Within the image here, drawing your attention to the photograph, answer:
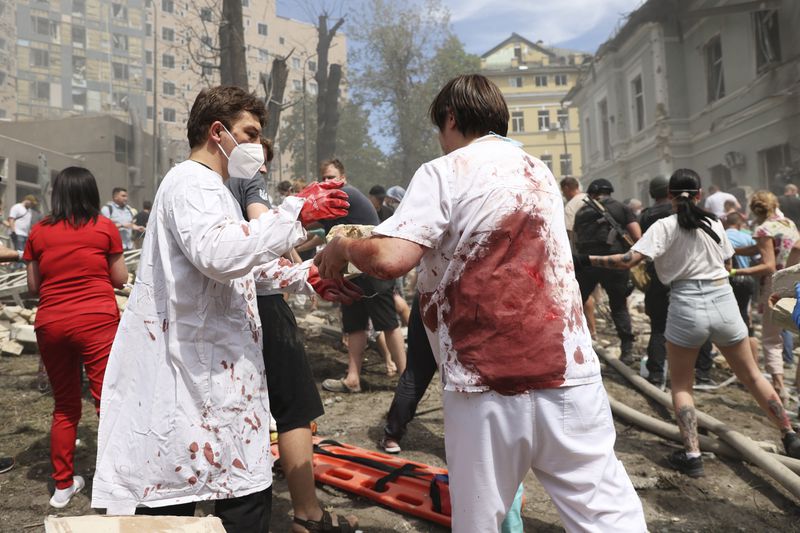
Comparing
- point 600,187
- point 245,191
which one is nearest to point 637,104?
point 600,187

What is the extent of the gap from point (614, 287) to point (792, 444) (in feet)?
9.43

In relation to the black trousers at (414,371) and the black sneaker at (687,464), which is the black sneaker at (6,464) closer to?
the black trousers at (414,371)

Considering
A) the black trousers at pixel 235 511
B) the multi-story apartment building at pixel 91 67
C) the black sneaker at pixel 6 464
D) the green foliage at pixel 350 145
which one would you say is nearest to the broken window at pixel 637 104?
the multi-story apartment building at pixel 91 67

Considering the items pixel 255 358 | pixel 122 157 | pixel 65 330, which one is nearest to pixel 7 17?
pixel 122 157

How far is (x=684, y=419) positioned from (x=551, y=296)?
2492mm

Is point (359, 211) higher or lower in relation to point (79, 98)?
lower

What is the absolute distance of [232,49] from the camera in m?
9.30

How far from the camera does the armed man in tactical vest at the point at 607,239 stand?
20.8ft

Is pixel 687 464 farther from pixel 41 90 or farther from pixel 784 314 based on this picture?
pixel 41 90

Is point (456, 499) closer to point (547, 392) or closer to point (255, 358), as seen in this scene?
point (547, 392)

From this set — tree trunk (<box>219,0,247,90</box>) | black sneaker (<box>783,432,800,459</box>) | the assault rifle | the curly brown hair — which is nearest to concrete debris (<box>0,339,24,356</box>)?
tree trunk (<box>219,0,247,90</box>)

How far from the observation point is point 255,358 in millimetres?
2115

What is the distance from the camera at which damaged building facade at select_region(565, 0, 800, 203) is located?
15727mm

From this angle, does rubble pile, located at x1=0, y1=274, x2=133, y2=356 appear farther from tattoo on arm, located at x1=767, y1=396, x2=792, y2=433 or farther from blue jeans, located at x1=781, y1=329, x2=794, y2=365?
blue jeans, located at x1=781, y1=329, x2=794, y2=365
